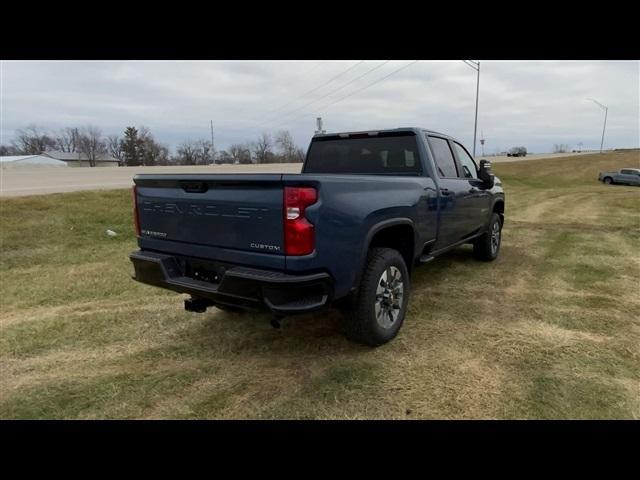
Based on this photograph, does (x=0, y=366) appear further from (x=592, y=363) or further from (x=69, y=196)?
(x=69, y=196)

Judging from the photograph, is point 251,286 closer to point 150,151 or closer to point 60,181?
point 60,181

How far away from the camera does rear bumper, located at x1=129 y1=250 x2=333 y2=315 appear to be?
8.82ft

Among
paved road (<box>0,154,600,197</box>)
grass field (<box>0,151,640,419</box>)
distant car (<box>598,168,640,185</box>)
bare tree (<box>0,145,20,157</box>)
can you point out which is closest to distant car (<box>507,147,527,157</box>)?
distant car (<box>598,168,640,185</box>)

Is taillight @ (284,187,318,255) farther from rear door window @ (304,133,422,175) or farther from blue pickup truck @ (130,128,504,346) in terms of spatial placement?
rear door window @ (304,133,422,175)

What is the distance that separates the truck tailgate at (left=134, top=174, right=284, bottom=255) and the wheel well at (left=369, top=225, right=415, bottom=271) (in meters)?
1.03

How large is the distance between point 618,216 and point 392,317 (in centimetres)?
1120

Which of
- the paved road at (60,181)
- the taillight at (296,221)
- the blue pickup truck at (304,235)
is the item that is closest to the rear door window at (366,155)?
the blue pickup truck at (304,235)

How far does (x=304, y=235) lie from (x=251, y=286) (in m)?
0.49

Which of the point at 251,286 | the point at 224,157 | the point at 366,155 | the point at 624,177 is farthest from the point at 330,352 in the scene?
the point at 224,157

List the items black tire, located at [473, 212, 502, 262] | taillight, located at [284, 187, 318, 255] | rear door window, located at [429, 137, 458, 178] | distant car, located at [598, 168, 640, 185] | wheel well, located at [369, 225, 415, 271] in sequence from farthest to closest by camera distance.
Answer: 1. distant car, located at [598, 168, 640, 185]
2. black tire, located at [473, 212, 502, 262]
3. rear door window, located at [429, 137, 458, 178]
4. wheel well, located at [369, 225, 415, 271]
5. taillight, located at [284, 187, 318, 255]

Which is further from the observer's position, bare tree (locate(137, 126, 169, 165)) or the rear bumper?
bare tree (locate(137, 126, 169, 165))

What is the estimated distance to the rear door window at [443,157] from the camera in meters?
4.62
